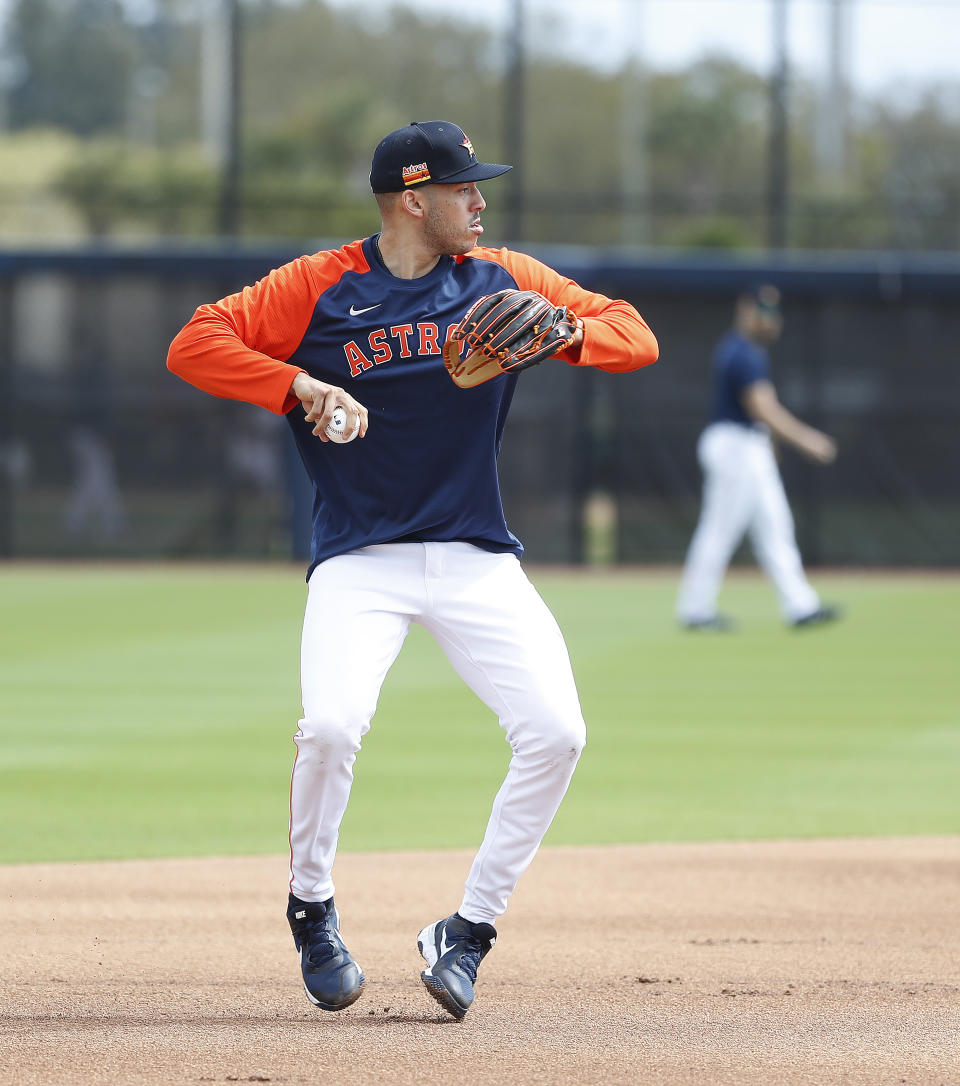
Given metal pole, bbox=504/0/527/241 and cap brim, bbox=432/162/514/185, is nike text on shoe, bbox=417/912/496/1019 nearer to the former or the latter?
cap brim, bbox=432/162/514/185

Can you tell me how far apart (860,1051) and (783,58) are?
21500 millimetres

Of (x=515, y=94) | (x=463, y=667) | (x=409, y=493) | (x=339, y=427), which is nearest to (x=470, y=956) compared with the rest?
(x=463, y=667)

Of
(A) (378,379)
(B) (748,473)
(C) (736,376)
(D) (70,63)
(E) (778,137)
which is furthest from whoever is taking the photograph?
(D) (70,63)

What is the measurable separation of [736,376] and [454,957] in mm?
8641

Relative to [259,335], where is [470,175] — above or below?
above

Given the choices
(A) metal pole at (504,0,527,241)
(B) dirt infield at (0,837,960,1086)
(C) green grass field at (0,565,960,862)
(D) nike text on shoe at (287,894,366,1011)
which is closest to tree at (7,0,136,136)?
(A) metal pole at (504,0,527,241)

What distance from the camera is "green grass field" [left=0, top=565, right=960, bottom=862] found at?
→ 6.48 metres

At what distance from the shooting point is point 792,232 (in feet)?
104

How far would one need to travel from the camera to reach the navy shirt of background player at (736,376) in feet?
39.9

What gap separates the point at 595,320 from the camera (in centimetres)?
433

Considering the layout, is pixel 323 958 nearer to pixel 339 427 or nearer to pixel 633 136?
pixel 339 427

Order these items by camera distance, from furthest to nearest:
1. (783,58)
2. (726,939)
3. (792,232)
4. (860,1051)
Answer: (792,232) → (783,58) → (726,939) → (860,1051)

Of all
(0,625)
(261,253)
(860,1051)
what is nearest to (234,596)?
(0,625)

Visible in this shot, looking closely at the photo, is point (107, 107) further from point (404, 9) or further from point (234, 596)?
point (234, 596)
